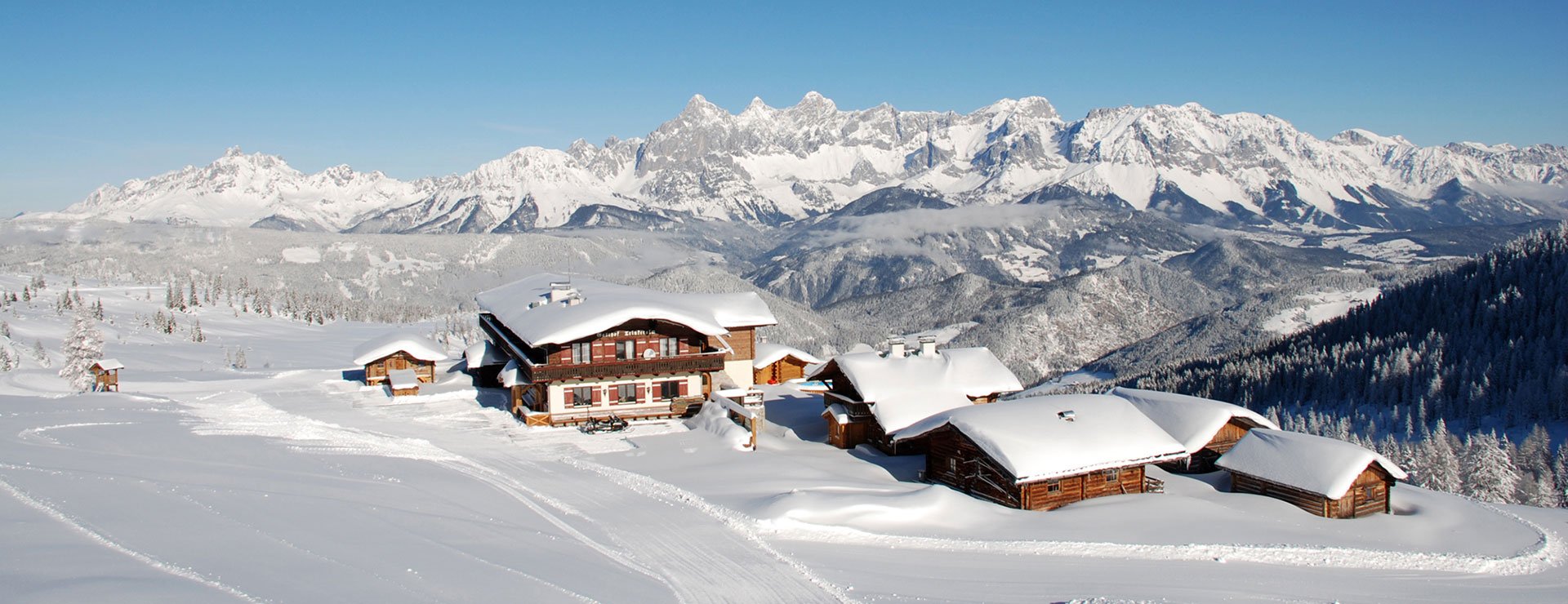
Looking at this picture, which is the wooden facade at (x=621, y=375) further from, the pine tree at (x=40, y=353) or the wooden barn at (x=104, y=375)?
the pine tree at (x=40, y=353)

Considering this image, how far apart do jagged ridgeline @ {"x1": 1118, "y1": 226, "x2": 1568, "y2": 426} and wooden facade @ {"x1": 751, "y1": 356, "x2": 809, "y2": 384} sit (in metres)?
75.4

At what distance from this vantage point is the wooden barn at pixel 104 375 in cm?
5797

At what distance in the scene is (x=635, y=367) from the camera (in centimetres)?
4378

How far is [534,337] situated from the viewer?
42.3m

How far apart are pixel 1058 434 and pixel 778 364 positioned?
90.7 feet

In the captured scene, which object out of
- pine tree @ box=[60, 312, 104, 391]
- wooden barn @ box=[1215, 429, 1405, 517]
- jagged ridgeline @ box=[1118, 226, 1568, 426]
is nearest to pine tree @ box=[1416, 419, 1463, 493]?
jagged ridgeline @ box=[1118, 226, 1568, 426]

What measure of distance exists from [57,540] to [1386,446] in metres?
88.5

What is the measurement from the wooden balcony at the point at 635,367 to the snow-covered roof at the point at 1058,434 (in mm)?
13125

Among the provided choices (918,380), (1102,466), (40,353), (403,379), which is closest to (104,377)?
(403,379)

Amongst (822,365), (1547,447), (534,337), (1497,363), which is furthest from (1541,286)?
(534,337)

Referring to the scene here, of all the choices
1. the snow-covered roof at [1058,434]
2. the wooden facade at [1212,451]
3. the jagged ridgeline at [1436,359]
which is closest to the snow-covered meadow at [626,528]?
the wooden facade at [1212,451]

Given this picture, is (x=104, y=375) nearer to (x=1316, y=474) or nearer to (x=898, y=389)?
(x=898, y=389)

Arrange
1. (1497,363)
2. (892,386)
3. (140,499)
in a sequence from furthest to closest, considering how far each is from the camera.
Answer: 1. (1497,363)
2. (892,386)
3. (140,499)

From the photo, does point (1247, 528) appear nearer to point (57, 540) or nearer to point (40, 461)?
point (57, 540)
